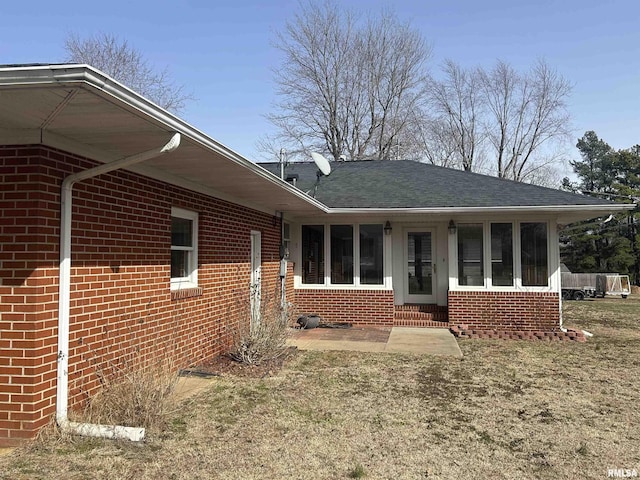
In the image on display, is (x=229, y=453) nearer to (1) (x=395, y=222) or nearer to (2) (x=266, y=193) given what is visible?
(2) (x=266, y=193)

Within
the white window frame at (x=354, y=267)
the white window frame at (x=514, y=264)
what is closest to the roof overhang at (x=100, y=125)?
the white window frame at (x=354, y=267)

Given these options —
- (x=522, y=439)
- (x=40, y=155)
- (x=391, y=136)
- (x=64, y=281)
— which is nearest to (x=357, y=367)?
(x=522, y=439)

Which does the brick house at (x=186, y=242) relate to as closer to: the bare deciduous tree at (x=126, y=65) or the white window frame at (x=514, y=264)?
the white window frame at (x=514, y=264)

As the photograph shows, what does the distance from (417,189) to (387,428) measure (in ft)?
25.2

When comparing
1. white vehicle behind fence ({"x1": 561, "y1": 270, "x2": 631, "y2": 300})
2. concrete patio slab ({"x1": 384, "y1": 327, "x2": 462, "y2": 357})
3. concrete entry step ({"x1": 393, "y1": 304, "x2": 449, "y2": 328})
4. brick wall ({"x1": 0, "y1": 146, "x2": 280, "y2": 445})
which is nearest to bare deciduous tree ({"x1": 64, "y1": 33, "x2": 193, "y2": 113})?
concrete entry step ({"x1": 393, "y1": 304, "x2": 449, "y2": 328})

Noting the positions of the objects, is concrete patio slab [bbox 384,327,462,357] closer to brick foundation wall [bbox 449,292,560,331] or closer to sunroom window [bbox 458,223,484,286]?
brick foundation wall [bbox 449,292,560,331]

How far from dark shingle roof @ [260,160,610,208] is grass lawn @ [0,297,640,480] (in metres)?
3.86

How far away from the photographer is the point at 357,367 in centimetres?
689

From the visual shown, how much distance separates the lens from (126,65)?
2362 centimetres

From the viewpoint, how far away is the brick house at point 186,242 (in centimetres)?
376

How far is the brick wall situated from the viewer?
12.4 ft

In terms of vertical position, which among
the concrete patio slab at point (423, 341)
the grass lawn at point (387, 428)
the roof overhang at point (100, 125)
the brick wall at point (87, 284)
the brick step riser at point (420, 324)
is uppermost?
the roof overhang at point (100, 125)

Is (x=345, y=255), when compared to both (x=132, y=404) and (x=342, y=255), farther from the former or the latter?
(x=132, y=404)

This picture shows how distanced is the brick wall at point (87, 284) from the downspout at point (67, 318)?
57mm
